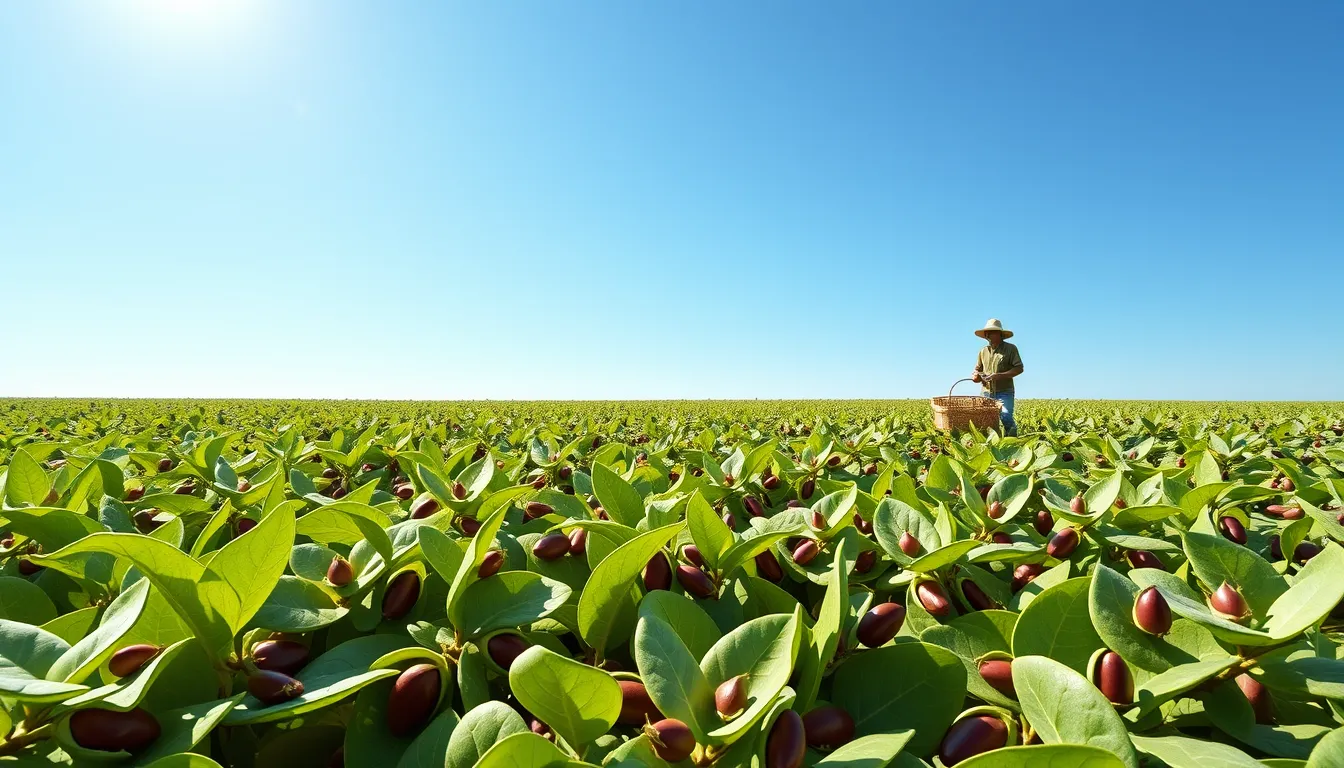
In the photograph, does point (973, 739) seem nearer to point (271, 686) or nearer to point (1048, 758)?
point (1048, 758)

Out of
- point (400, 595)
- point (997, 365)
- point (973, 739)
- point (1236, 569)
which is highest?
point (997, 365)

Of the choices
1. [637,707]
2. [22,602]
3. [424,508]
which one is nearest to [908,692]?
[637,707]

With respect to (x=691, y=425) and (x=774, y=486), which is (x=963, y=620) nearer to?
(x=774, y=486)

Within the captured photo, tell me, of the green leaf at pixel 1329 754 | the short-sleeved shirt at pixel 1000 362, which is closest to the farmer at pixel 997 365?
the short-sleeved shirt at pixel 1000 362

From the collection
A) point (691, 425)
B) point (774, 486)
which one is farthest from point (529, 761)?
point (691, 425)

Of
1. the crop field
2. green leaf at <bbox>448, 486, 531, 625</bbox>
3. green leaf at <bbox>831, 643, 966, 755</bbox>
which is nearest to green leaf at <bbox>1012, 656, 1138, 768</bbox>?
the crop field

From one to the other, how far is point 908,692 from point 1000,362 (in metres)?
9.97

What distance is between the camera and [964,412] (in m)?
7.32

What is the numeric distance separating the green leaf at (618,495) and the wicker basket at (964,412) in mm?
6021

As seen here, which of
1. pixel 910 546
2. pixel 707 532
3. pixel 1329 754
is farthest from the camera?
pixel 910 546

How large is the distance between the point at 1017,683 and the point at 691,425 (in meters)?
6.03

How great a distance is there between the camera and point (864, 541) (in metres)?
1.81

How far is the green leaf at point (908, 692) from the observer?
3.63ft

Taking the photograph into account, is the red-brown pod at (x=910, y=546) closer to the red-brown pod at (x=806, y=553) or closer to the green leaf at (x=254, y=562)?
the red-brown pod at (x=806, y=553)
